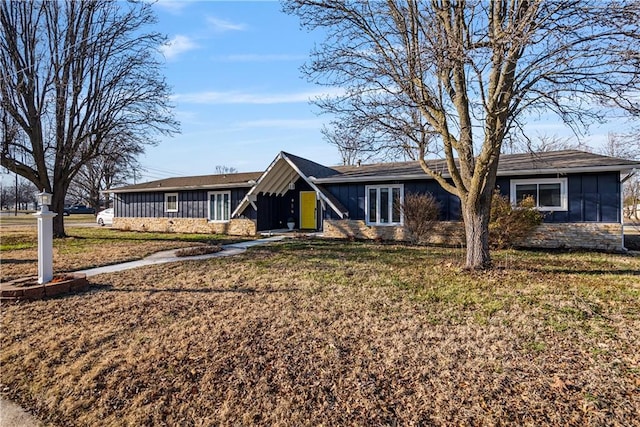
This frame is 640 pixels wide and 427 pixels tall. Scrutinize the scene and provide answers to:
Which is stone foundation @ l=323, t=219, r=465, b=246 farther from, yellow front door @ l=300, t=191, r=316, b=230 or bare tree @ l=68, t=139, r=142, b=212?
bare tree @ l=68, t=139, r=142, b=212

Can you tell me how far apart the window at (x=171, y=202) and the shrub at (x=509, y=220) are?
16.4 metres

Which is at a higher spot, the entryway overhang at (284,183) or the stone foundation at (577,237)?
the entryway overhang at (284,183)

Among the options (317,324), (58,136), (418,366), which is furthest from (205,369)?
(58,136)

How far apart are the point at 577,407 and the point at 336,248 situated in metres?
8.96

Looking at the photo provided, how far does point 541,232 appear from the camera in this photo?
39.7 ft

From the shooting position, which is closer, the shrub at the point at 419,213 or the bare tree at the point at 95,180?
the shrub at the point at 419,213

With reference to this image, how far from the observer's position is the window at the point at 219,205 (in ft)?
60.0

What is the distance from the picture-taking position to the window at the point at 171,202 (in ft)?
65.6

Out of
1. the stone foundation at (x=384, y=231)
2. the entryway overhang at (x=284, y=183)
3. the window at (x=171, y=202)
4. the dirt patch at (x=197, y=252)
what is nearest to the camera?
the dirt patch at (x=197, y=252)

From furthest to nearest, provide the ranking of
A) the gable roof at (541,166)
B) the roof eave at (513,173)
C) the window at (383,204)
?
the window at (383,204) < the gable roof at (541,166) < the roof eave at (513,173)

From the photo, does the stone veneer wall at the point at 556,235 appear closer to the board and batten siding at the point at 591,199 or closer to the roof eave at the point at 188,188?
the board and batten siding at the point at 591,199

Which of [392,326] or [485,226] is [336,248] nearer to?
[485,226]

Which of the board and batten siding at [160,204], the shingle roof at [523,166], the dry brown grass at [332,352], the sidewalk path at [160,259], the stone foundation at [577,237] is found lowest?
the dry brown grass at [332,352]

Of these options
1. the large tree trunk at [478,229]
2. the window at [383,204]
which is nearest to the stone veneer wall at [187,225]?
the window at [383,204]
